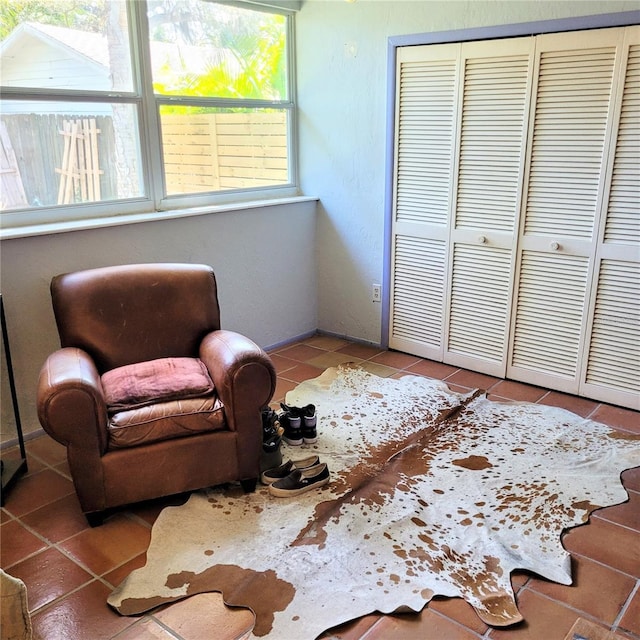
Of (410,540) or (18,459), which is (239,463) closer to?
(410,540)

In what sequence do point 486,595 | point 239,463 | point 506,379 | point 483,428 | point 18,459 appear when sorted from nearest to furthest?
point 486,595
point 239,463
point 18,459
point 483,428
point 506,379

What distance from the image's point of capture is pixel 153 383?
244cm

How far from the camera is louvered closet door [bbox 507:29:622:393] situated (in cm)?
297

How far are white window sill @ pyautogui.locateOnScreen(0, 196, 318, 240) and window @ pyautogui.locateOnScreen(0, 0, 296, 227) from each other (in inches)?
2.6

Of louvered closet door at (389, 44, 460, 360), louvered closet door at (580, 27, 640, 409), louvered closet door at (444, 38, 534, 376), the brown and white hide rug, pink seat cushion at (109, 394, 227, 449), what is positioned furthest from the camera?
louvered closet door at (389, 44, 460, 360)

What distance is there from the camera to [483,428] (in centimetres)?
302

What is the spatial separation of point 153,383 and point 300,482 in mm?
698

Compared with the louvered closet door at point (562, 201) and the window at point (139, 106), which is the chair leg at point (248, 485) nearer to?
the window at point (139, 106)

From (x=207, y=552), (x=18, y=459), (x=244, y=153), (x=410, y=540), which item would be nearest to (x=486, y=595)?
(x=410, y=540)

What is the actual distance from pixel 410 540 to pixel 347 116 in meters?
2.67

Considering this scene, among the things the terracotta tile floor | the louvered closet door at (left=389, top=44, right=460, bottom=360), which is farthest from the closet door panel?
the terracotta tile floor

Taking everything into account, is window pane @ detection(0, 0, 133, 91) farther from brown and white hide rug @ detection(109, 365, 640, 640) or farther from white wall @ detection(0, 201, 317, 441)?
brown and white hide rug @ detection(109, 365, 640, 640)

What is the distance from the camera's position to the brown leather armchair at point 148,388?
220 cm

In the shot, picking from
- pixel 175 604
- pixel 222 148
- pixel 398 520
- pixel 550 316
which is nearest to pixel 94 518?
pixel 175 604
